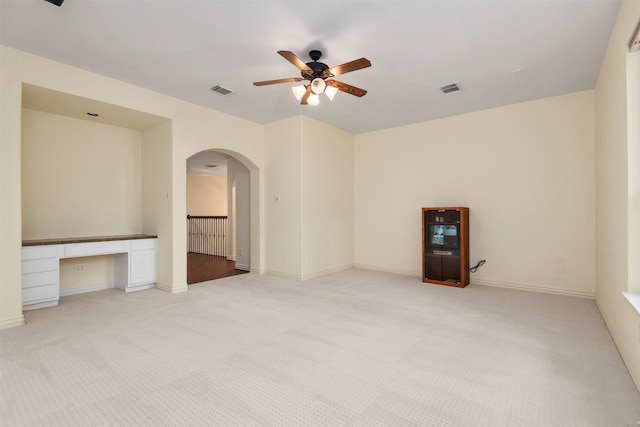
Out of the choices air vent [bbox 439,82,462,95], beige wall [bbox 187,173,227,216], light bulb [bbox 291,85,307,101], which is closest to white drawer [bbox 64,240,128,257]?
light bulb [bbox 291,85,307,101]

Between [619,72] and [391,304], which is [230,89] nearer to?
[391,304]

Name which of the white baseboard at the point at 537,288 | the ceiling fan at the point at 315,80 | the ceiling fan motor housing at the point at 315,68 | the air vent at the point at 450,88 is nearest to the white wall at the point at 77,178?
the ceiling fan at the point at 315,80

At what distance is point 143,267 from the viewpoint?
4.88m

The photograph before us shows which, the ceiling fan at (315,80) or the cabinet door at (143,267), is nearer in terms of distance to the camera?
the ceiling fan at (315,80)

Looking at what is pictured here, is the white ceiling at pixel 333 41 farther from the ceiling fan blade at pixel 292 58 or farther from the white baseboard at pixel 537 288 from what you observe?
the white baseboard at pixel 537 288

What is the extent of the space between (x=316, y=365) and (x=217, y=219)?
735 centimetres

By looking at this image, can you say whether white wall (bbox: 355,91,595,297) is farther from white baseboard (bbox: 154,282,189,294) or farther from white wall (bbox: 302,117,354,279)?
white baseboard (bbox: 154,282,189,294)

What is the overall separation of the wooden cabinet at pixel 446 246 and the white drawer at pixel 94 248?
4743 mm

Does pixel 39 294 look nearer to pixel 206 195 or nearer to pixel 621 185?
pixel 621 185

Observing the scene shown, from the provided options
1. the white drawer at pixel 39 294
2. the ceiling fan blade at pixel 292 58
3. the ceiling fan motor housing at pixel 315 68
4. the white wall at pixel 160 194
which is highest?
the ceiling fan motor housing at pixel 315 68

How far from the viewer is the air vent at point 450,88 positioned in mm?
4203

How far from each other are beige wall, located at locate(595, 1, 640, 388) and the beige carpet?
26 centimetres

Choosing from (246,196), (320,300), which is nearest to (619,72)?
(320,300)

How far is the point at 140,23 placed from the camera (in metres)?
2.87
